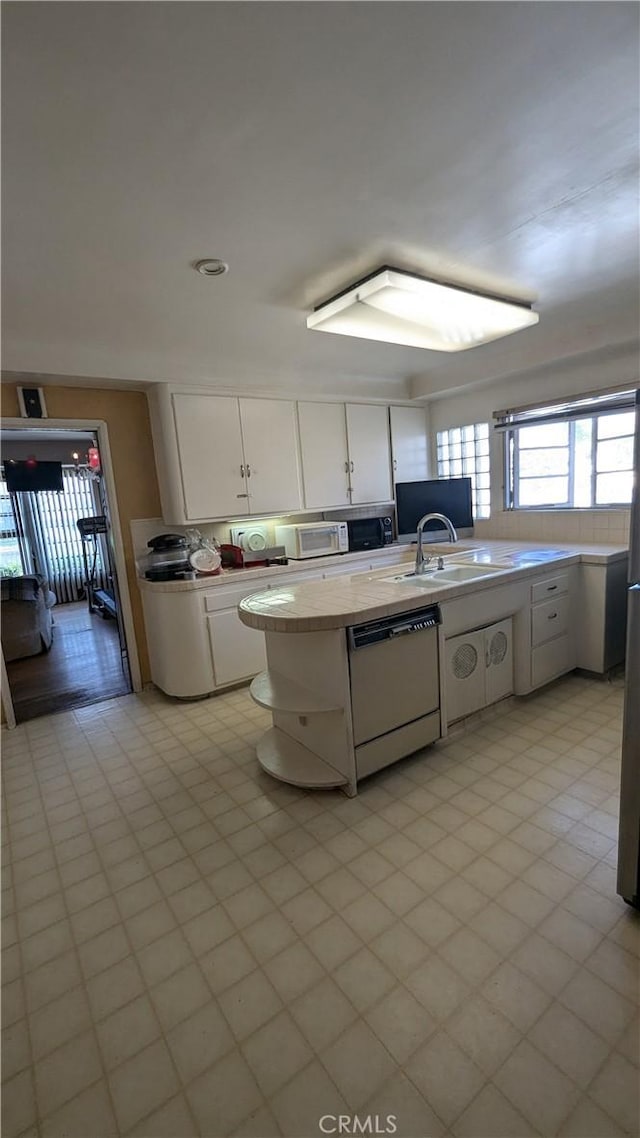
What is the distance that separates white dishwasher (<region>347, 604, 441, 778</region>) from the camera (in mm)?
2123

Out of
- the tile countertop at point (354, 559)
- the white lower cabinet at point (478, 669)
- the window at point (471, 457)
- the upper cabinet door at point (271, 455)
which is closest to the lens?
the white lower cabinet at point (478, 669)

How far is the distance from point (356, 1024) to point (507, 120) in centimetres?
Answer: 254

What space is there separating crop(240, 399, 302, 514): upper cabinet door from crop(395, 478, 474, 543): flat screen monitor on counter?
0.87m

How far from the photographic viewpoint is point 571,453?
369cm

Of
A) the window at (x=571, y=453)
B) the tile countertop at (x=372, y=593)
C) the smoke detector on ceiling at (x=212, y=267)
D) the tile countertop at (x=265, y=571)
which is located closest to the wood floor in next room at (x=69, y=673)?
the tile countertop at (x=265, y=571)

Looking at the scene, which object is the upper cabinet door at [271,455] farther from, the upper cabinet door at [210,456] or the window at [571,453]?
the window at [571,453]

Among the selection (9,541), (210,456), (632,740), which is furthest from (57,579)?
(632,740)

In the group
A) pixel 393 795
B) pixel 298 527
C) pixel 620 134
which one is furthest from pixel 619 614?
pixel 620 134

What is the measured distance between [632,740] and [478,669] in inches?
47.7

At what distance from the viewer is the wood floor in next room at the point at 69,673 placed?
12.0ft

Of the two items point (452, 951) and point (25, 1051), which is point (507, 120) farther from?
point (25, 1051)

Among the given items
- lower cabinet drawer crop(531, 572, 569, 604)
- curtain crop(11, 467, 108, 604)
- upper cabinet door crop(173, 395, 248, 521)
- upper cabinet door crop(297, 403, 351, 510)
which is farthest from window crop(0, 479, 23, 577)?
lower cabinet drawer crop(531, 572, 569, 604)

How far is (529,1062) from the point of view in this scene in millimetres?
1126

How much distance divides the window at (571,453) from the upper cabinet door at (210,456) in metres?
2.26
